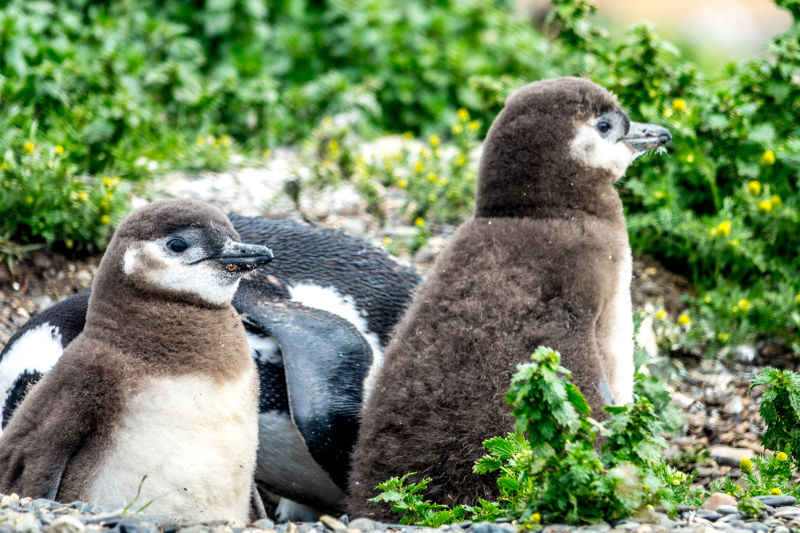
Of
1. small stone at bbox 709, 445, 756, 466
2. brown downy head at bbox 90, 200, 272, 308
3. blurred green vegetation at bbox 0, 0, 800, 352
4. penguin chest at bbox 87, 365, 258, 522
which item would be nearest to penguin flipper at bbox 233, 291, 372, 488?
penguin chest at bbox 87, 365, 258, 522

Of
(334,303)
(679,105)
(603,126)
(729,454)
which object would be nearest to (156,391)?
(334,303)

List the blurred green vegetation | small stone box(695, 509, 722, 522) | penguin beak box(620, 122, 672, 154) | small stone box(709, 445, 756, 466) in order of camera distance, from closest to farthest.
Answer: small stone box(695, 509, 722, 522) < penguin beak box(620, 122, 672, 154) < small stone box(709, 445, 756, 466) < the blurred green vegetation

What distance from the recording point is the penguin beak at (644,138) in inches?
165

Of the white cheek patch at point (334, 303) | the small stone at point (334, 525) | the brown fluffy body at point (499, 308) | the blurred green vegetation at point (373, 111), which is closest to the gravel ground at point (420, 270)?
the small stone at point (334, 525)

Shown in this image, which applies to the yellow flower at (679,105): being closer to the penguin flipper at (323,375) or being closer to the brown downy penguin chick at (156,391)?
the penguin flipper at (323,375)

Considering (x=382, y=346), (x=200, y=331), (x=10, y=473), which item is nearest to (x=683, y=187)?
(x=382, y=346)

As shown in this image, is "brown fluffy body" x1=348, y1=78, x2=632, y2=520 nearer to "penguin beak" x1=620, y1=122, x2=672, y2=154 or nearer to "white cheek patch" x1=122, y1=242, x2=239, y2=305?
"penguin beak" x1=620, y1=122, x2=672, y2=154

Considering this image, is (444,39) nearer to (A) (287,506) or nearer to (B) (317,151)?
(B) (317,151)

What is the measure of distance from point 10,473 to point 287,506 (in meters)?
1.34

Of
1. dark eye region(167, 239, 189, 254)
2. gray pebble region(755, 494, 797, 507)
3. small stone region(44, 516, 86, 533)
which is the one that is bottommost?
small stone region(44, 516, 86, 533)

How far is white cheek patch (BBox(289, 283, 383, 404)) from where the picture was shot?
14.8 ft

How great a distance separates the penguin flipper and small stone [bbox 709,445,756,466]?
1679 mm

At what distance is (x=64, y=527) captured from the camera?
2906 millimetres

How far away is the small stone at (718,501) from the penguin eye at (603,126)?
138cm
